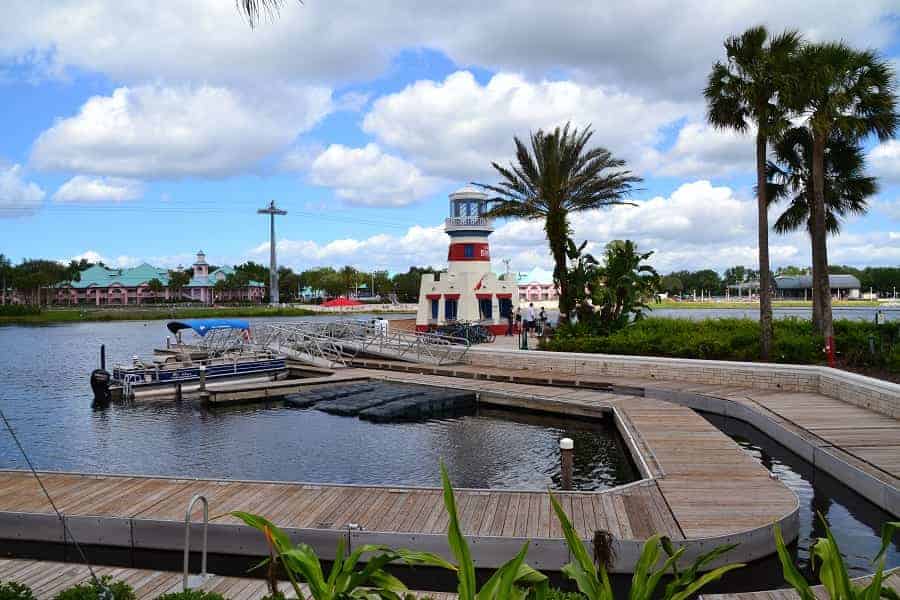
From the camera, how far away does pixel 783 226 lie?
2430 cm

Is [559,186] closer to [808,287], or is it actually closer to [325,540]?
[325,540]

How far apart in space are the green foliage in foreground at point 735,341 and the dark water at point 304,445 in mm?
5837

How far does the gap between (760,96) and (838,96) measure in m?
2.00

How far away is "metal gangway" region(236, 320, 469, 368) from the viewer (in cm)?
2762

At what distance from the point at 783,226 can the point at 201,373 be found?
830 inches

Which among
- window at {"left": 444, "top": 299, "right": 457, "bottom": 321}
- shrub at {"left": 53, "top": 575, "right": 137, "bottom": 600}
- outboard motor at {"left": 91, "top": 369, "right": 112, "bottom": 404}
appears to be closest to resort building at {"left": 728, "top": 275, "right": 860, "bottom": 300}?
window at {"left": 444, "top": 299, "right": 457, "bottom": 321}

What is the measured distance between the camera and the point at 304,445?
16.3 m

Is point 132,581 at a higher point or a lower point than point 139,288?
lower

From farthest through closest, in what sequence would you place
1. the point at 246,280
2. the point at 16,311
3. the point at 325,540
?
the point at 246,280, the point at 16,311, the point at 325,540

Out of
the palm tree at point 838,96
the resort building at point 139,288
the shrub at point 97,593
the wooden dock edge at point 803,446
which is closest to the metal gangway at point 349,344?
the wooden dock edge at point 803,446

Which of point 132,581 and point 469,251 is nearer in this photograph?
point 132,581

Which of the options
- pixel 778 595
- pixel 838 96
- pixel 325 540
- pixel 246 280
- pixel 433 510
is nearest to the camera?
pixel 778 595

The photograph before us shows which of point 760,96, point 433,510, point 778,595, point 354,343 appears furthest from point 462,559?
point 354,343

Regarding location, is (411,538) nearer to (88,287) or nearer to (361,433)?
(361,433)
